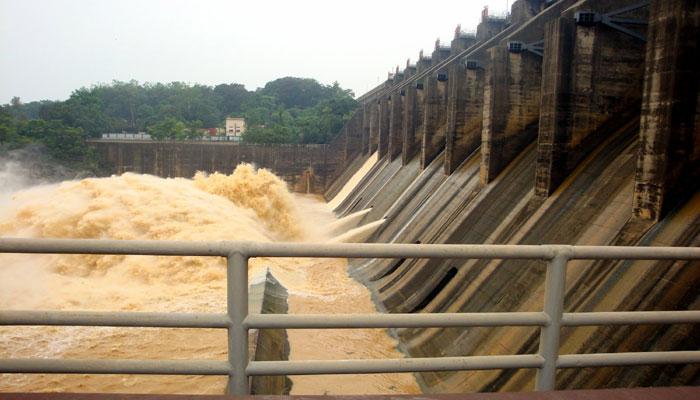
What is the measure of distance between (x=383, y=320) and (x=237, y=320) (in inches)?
23.8

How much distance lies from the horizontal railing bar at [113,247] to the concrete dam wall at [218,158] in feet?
133

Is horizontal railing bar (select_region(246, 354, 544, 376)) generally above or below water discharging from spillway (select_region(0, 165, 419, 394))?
above

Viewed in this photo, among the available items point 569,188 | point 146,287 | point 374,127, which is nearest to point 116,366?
point 569,188

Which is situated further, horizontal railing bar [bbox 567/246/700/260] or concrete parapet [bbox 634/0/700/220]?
concrete parapet [bbox 634/0/700/220]

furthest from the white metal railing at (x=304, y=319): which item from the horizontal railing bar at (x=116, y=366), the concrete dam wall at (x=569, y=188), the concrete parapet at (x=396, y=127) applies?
the concrete parapet at (x=396, y=127)

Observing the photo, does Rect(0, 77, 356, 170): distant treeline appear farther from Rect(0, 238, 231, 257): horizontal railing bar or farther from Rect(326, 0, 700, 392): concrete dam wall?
Rect(0, 238, 231, 257): horizontal railing bar

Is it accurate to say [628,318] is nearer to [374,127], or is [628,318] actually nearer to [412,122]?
[412,122]

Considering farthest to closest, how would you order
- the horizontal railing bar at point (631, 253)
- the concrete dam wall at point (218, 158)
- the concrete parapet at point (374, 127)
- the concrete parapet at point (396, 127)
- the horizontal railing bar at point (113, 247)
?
the concrete dam wall at point (218, 158) → the concrete parapet at point (374, 127) → the concrete parapet at point (396, 127) → the horizontal railing bar at point (631, 253) → the horizontal railing bar at point (113, 247)

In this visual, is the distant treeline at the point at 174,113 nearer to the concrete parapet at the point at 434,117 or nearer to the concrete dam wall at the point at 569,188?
the concrete parapet at the point at 434,117

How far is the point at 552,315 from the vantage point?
84.7 inches

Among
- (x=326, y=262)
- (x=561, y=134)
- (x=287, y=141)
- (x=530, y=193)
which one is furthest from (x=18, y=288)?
(x=287, y=141)

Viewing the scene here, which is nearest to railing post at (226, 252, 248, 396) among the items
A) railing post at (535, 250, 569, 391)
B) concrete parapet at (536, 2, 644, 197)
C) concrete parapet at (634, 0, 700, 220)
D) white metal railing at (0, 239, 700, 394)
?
white metal railing at (0, 239, 700, 394)

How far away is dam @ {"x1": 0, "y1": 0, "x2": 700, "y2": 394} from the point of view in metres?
2.16

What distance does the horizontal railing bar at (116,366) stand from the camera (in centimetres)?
193
